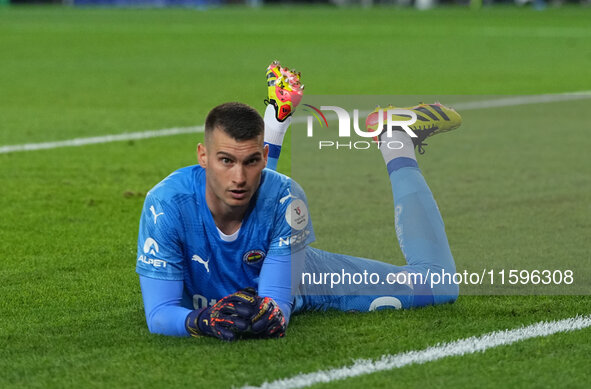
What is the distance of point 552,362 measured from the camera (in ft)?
15.7

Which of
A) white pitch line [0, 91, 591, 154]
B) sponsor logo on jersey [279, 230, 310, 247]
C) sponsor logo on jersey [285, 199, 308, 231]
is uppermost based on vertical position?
sponsor logo on jersey [285, 199, 308, 231]

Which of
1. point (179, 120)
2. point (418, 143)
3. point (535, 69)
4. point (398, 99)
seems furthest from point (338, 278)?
point (535, 69)

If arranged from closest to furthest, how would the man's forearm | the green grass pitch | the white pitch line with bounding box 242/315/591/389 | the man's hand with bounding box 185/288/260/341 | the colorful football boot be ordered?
1. the white pitch line with bounding box 242/315/591/389
2. the green grass pitch
3. the man's hand with bounding box 185/288/260/341
4. the man's forearm
5. the colorful football boot

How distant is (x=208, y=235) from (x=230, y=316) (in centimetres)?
46

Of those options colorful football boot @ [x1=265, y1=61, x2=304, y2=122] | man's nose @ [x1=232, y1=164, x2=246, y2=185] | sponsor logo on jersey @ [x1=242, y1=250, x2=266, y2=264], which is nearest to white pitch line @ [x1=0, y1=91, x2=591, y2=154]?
colorful football boot @ [x1=265, y1=61, x2=304, y2=122]

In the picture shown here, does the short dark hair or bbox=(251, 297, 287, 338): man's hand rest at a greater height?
the short dark hair

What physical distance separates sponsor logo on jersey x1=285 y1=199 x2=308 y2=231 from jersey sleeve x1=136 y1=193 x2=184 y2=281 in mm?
506

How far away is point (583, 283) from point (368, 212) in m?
2.50

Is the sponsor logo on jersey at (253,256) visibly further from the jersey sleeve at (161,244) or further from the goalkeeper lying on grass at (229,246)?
the jersey sleeve at (161,244)

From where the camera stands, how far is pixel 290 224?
17.1 ft

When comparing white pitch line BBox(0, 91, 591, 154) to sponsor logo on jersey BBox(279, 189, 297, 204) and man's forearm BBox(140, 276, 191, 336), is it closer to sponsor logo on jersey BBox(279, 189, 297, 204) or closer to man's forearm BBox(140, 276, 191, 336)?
sponsor logo on jersey BBox(279, 189, 297, 204)

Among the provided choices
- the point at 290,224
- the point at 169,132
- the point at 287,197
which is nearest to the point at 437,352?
the point at 290,224

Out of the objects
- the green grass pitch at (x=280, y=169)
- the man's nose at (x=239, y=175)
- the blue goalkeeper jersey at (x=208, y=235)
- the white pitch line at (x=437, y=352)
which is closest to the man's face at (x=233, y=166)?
the man's nose at (x=239, y=175)

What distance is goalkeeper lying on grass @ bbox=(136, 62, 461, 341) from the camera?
4957 mm
